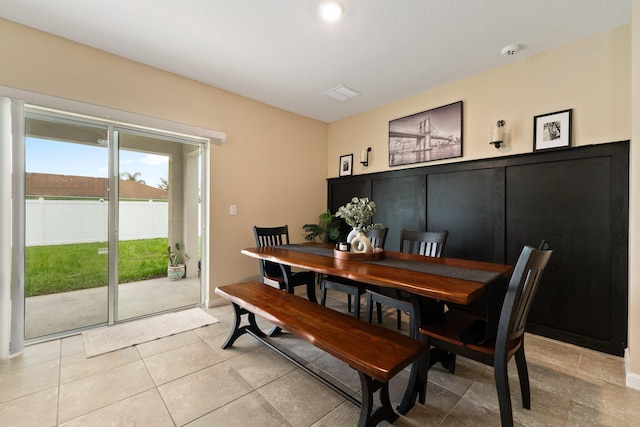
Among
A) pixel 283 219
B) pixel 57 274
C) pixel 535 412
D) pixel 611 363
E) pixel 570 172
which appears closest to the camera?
pixel 535 412

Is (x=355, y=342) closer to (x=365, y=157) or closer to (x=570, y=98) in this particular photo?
(x=570, y=98)

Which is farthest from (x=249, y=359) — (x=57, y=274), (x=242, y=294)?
(x=57, y=274)

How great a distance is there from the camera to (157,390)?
1764 millimetres

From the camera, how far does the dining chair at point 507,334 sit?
1.28 metres

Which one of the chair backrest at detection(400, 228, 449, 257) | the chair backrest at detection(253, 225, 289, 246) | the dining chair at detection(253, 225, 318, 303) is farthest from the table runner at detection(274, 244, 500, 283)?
the chair backrest at detection(253, 225, 289, 246)

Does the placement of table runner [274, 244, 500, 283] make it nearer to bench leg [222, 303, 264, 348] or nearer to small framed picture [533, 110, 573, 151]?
bench leg [222, 303, 264, 348]

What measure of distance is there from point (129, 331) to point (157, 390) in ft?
3.75

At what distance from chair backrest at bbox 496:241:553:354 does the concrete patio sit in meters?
3.25

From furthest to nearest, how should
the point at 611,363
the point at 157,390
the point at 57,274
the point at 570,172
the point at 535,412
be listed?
the point at 57,274 → the point at 570,172 → the point at 611,363 → the point at 157,390 → the point at 535,412

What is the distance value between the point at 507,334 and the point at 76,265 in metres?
3.63

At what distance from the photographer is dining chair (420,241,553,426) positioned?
1.28m

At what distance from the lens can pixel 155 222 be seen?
3174 mm

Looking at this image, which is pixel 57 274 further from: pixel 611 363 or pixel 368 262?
pixel 611 363

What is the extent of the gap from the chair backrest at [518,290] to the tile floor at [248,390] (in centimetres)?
59
